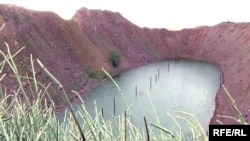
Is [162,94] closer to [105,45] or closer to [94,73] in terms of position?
[94,73]

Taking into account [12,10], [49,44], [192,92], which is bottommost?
[192,92]

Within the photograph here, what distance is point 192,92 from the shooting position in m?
48.6

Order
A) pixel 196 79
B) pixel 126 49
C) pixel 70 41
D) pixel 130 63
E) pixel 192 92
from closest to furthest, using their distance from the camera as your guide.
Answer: pixel 192 92
pixel 196 79
pixel 70 41
pixel 130 63
pixel 126 49

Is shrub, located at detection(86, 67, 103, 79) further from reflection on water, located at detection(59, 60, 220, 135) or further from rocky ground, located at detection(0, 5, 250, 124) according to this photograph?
reflection on water, located at detection(59, 60, 220, 135)

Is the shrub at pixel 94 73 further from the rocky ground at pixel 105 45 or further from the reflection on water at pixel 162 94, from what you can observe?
the reflection on water at pixel 162 94

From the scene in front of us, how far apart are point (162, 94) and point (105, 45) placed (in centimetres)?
4135

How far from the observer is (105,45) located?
86.9 meters

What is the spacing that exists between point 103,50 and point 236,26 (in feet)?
138

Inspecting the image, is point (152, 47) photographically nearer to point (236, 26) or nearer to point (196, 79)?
point (236, 26)

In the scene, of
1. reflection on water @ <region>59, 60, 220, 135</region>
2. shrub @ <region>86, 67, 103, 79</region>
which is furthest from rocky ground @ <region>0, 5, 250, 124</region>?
reflection on water @ <region>59, 60, 220, 135</region>

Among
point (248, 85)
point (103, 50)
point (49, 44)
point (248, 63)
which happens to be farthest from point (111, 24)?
point (248, 85)

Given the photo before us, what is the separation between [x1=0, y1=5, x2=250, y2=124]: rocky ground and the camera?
49.0m

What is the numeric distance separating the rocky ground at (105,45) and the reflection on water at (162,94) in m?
1.88

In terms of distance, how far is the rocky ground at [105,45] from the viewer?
4900cm
